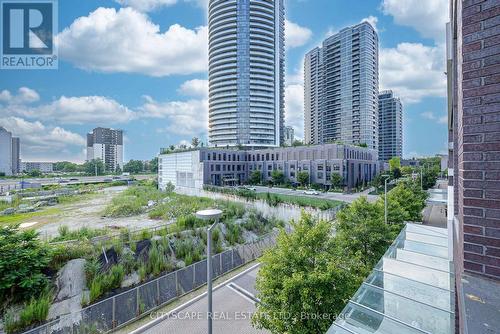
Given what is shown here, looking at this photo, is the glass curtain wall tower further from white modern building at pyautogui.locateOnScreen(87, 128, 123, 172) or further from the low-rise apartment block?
white modern building at pyautogui.locateOnScreen(87, 128, 123, 172)

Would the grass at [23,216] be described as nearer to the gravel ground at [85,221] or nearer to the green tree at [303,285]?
the gravel ground at [85,221]

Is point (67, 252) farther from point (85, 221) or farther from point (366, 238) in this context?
point (366, 238)

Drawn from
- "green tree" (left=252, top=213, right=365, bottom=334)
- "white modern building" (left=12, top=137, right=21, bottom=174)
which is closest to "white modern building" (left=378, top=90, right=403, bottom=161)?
"green tree" (left=252, top=213, right=365, bottom=334)

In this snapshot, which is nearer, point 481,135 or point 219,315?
point 481,135

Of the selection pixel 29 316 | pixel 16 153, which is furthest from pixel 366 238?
pixel 16 153

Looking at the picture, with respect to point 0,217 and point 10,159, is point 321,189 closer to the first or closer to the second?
point 0,217

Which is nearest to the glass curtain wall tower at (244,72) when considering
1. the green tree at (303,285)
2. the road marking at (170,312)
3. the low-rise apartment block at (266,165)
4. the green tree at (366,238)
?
the low-rise apartment block at (266,165)
